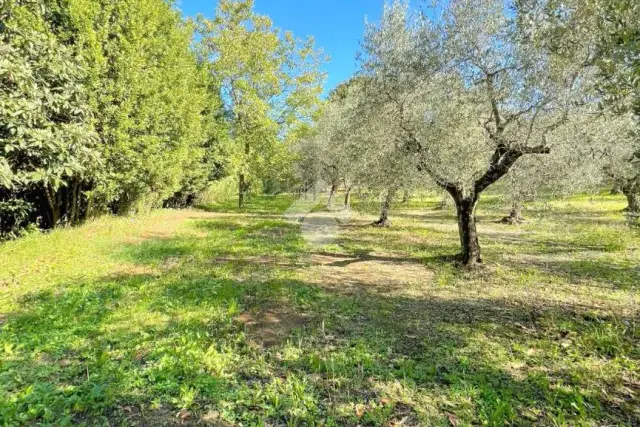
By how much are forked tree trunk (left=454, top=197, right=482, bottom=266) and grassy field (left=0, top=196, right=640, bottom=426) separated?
51 cm

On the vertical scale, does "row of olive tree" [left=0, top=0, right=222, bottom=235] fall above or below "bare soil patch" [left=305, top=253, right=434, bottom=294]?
above

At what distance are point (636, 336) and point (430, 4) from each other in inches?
344

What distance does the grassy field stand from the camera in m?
3.76

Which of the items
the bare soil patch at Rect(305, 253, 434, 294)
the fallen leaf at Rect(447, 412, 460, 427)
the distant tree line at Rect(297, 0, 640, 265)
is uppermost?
the distant tree line at Rect(297, 0, 640, 265)

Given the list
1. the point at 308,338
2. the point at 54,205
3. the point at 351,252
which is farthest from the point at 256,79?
the point at 308,338

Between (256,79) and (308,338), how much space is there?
23.6 meters

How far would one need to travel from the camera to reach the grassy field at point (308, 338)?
3.76 meters

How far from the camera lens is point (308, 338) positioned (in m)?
5.46

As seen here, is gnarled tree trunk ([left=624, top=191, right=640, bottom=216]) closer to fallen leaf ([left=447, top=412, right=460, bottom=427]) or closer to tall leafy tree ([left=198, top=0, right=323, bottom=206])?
fallen leaf ([left=447, top=412, right=460, bottom=427])

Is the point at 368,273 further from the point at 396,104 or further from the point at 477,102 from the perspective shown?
the point at 477,102

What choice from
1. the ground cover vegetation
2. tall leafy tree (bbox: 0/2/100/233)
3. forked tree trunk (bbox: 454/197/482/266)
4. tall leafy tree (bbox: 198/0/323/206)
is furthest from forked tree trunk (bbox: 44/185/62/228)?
forked tree trunk (bbox: 454/197/482/266)

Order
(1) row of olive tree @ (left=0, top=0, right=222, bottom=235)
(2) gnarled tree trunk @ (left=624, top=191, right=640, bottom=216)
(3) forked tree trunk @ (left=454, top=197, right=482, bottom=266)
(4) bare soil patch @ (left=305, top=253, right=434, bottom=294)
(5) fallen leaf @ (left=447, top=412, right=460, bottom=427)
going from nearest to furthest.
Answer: (5) fallen leaf @ (left=447, top=412, right=460, bottom=427) < (2) gnarled tree trunk @ (left=624, top=191, right=640, bottom=216) < (1) row of olive tree @ (left=0, top=0, right=222, bottom=235) < (4) bare soil patch @ (left=305, top=253, right=434, bottom=294) < (3) forked tree trunk @ (left=454, top=197, right=482, bottom=266)

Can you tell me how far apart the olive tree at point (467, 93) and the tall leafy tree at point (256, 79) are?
1628 centimetres

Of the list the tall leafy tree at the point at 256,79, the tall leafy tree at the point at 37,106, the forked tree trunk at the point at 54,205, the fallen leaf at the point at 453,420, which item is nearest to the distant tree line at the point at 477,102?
the fallen leaf at the point at 453,420
